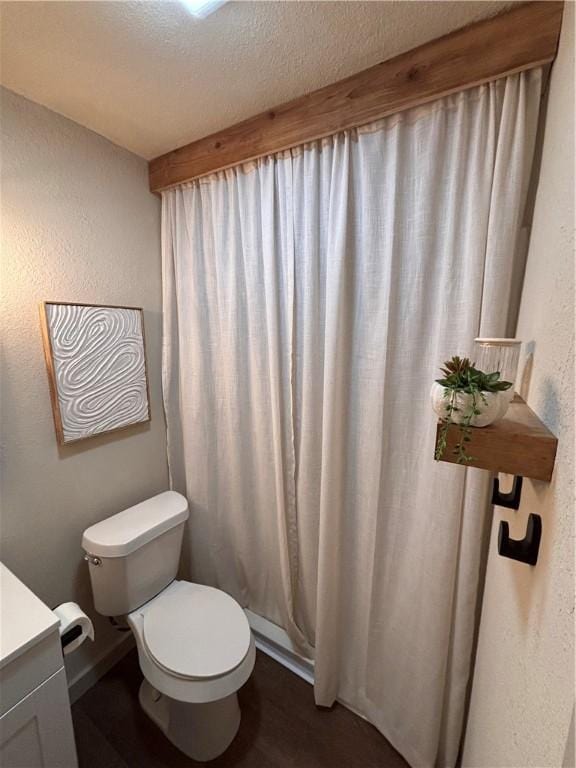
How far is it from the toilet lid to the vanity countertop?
47 cm

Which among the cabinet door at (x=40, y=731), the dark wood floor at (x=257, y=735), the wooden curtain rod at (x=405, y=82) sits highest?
the wooden curtain rod at (x=405, y=82)

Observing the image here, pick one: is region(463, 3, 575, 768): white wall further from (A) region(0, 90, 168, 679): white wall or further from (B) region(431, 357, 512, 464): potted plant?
(A) region(0, 90, 168, 679): white wall

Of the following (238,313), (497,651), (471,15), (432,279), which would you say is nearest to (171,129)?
(238,313)

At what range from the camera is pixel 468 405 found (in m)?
0.57

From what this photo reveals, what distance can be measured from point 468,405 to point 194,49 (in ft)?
3.92

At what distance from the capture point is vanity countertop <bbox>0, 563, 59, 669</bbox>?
2.60ft

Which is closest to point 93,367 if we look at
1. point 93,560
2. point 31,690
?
point 93,560

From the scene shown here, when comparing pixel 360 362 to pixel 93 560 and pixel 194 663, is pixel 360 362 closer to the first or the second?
pixel 194 663

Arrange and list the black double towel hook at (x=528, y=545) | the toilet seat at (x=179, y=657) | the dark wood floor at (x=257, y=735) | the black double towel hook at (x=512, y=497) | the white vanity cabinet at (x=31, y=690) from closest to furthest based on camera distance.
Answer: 1. the black double towel hook at (x=528, y=545)
2. the black double towel hook at (x=512, y=497)
3. the white vanity cabinet at (x=31, y=690)
4. the toilet seat at (x=179, y=657)
5. the dark wood floor at (x=257, y=735)

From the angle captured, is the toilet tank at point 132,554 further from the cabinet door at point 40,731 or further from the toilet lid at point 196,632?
the cabinet door at point 40,731

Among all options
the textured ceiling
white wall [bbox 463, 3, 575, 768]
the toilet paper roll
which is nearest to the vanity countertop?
the toilet paper roll

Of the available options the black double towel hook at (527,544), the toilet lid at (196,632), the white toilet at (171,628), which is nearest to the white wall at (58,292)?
the white toilet at (171,628)

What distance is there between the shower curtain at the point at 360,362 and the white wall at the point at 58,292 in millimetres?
187

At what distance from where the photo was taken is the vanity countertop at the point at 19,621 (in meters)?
0.79
